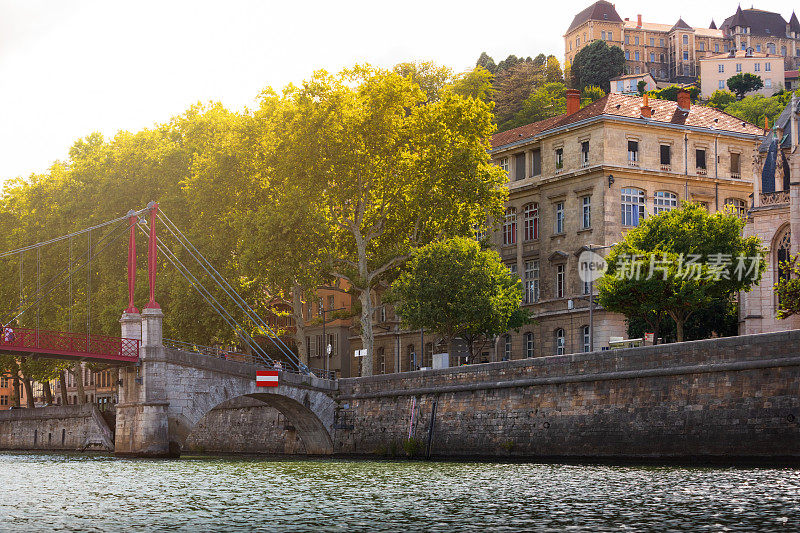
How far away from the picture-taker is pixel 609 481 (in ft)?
99.6

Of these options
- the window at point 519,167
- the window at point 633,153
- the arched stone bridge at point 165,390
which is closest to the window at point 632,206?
the window at point 633,153

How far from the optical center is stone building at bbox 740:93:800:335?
51.4 m

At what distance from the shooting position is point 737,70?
15562 centimetres

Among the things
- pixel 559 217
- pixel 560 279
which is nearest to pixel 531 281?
pixel 560 279

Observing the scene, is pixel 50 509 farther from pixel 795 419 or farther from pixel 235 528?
pixel 795 419

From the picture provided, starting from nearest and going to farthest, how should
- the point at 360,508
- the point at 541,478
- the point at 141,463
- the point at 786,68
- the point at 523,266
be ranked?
the point at 360,508, the point at 541,478, the point at 141,463, the point at 523,266, the point at 786,68

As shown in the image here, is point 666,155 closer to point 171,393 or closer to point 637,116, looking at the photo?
point 637,116

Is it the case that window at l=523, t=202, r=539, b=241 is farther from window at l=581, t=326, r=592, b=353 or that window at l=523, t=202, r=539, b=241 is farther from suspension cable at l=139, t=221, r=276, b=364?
suspension cable at l=139, t=221, r=276, b=364

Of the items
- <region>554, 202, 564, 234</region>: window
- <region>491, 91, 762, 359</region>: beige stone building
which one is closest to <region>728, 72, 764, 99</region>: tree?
<region>491, 91, 762, 359</region>: beige stone building

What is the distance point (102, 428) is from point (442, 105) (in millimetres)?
25222

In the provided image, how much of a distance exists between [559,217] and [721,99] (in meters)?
82.8

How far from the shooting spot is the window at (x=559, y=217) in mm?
62656

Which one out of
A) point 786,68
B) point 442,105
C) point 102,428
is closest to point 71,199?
point 102,428

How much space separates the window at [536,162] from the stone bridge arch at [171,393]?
2033 cm
